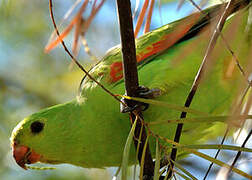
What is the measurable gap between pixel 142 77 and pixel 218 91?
49 centimetres

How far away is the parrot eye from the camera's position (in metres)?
2.44

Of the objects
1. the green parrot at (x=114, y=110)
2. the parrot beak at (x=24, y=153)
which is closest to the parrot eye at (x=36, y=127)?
the green parrot at (x=114, y=110)

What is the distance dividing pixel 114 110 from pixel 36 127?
535mm

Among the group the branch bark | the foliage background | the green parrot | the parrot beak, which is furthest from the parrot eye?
the foliage background

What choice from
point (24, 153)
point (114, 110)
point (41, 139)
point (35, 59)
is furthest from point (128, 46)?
point (35, 59)

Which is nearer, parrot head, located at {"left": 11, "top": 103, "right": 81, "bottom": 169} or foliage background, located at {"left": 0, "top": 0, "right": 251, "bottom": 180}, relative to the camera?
parrot head, located at {"left": 11, "top": 103, "right": 81, "bottom": 169}

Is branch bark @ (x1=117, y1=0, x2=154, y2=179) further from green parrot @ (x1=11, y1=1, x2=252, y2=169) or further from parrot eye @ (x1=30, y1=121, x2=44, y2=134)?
parrot eye @ (x1=30, y1=121, x2=44, y2=134)

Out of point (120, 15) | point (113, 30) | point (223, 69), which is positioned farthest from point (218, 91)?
point (113, 30)

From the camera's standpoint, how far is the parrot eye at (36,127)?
2.44m

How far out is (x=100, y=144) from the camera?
2.35m

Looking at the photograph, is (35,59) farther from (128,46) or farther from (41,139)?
(128,46)

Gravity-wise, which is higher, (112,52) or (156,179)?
(112,52)

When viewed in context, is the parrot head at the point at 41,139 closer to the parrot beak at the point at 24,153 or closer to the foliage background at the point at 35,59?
the parrot beak at the point at 24,153

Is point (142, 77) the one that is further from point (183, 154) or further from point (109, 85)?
point (183, 154)
